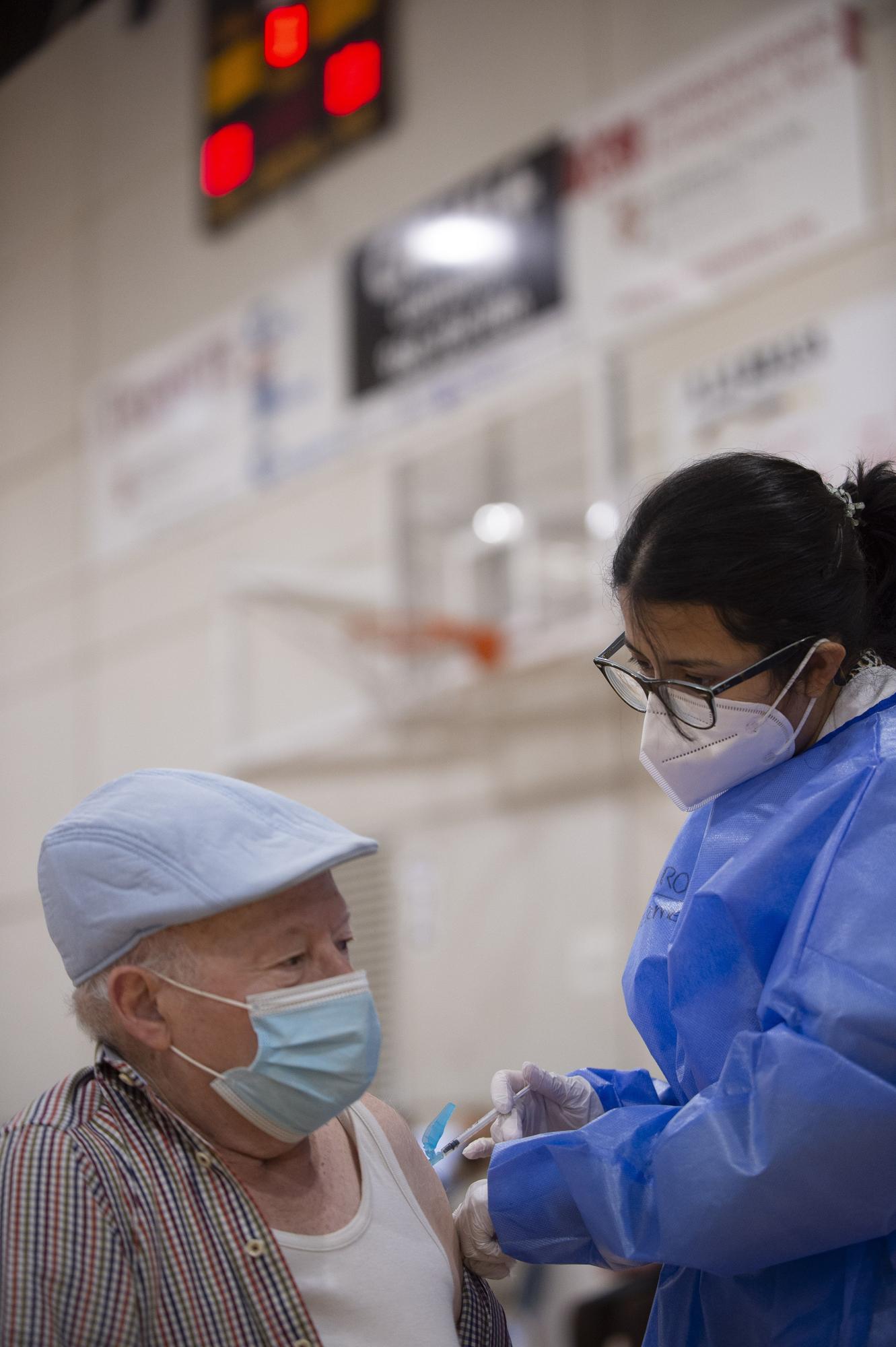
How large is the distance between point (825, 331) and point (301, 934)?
13.1 feet

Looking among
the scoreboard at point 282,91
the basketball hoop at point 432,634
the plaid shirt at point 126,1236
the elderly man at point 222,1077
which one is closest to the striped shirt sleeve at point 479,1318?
the elderly man at point 222,1077

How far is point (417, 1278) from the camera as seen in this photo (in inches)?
60.6

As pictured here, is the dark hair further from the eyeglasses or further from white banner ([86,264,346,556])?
white banner ([86,264,346,556])

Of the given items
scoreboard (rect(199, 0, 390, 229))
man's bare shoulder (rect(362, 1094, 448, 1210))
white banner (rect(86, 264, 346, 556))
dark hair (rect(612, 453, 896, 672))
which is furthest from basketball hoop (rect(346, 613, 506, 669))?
dark hair (rect(612, 453, 896, 672))

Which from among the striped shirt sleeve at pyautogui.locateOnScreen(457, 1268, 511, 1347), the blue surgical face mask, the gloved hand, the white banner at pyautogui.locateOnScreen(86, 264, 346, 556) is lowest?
the striped shirt sleeve at pyautogui.locateOnScreen(457, 1268, 511, 1347)

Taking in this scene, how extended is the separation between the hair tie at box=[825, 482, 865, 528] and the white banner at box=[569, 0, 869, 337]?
3.68m

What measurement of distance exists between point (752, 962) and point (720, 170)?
451cm

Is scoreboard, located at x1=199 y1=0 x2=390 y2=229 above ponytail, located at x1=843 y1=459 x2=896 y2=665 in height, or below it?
above

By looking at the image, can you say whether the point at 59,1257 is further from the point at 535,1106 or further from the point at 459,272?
the point at 459,272

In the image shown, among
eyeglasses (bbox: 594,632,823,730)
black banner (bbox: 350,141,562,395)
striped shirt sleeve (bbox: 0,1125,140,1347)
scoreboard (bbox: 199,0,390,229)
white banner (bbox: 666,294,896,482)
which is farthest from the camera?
scoreboard (bbox: 199,0,390,229)

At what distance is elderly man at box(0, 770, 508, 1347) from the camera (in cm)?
136

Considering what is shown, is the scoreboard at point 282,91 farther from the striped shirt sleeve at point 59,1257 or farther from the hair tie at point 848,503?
the striped shirt sleeve at point 59,1257

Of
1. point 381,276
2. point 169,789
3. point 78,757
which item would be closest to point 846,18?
point 381,276

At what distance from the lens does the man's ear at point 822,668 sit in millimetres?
1570
